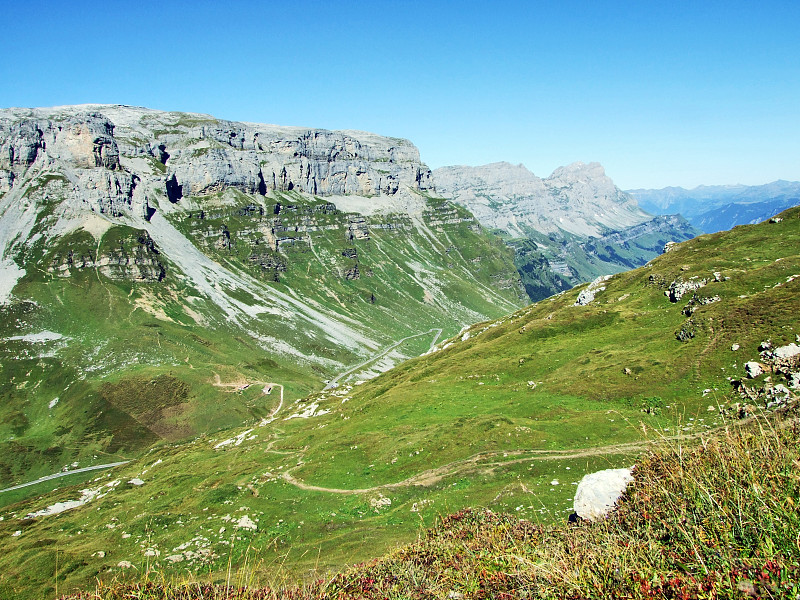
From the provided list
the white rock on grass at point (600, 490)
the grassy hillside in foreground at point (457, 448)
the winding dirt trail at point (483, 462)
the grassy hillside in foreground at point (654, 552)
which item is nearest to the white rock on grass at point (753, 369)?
the grassy hillside in foreground at point (457, 448)

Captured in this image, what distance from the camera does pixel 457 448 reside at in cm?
4903

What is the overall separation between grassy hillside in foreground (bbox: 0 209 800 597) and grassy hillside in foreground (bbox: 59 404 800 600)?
7.86m

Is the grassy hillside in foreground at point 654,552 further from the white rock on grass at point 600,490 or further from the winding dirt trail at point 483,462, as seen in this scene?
the winding dirt trail at point 483,462

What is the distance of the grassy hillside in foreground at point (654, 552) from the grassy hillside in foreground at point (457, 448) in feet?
25.8

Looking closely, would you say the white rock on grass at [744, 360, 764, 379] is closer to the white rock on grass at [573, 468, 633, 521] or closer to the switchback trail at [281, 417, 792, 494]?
the switchback trail at [281, 417, 792, 494]

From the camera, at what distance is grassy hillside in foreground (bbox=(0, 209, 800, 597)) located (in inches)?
1506

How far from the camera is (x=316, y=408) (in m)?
104

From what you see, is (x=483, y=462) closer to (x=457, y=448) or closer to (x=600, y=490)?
(x=457, y=448)

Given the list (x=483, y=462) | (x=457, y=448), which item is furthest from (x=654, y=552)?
(x=457, y=448)

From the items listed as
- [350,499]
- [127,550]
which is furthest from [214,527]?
[350,499]

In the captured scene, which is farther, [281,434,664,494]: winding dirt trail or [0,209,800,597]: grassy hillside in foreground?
[281,434,664,494]: winding dirt trail

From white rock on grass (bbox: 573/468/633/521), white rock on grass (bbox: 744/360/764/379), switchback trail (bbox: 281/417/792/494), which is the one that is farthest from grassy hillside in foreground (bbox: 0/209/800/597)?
white rock on grass (bbox: 573/468/633/521)

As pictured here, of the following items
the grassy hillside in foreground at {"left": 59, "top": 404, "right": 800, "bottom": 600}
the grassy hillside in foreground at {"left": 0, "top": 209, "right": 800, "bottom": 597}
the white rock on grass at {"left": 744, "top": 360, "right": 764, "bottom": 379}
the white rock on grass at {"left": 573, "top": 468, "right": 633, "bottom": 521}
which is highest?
the grassy hillside in foreground at {"left": 59, "top": 404, "right": 800, "bottom": 600}

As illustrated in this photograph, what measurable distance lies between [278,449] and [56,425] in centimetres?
13452
